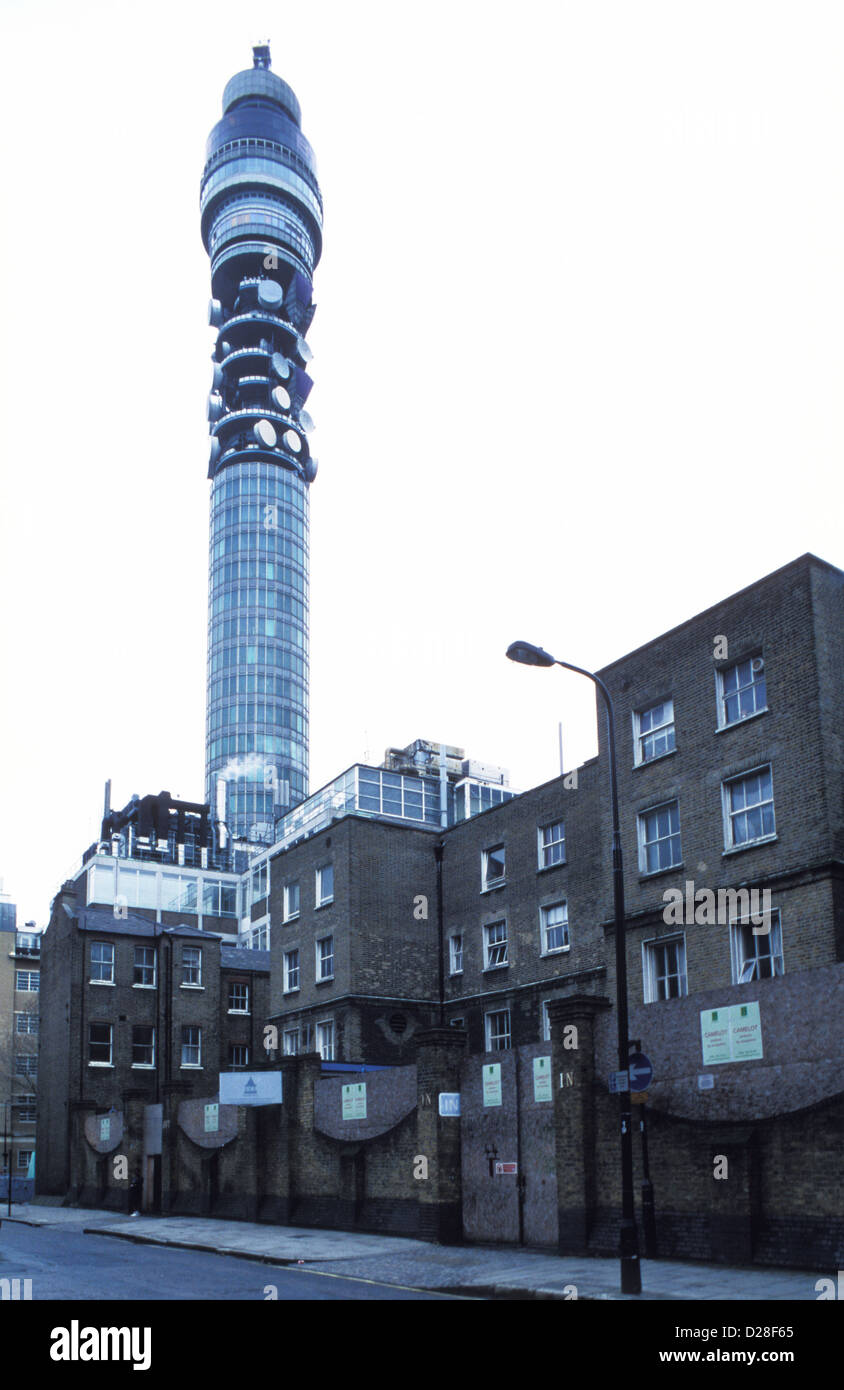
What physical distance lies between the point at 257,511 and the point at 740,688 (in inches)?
6547

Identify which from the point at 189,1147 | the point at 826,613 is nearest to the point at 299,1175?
the point at 189,1147

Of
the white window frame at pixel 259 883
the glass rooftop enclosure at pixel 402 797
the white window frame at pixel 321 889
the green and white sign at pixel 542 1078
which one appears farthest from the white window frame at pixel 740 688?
the white window frame at pixel 259 883

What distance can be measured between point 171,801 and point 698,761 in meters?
104

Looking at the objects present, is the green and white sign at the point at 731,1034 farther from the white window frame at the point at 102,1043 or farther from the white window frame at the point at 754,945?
the white window frame at the point at 102,1043

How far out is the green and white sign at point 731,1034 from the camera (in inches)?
790

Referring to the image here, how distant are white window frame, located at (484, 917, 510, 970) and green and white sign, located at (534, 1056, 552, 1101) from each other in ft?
50.4

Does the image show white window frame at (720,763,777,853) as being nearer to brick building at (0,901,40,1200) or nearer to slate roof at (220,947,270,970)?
slate roof at (220,947,270,970)

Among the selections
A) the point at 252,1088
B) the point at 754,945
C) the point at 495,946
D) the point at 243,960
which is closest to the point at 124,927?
the point at 243,960

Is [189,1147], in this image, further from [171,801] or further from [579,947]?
[171,801]

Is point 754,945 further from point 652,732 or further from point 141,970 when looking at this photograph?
point 141,970

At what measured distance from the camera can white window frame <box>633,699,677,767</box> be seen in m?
30.9

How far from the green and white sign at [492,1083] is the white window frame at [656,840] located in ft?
22.5

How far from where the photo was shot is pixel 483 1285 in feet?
61.3

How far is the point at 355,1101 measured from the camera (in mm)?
30031
